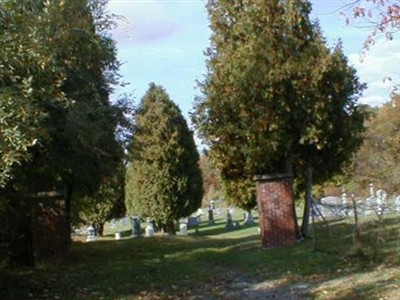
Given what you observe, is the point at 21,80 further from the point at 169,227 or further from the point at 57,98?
the point at 169,227

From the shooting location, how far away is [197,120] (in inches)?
1054

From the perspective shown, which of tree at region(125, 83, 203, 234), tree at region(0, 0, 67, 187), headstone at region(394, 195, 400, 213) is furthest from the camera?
tree at region(125, 83, 203, 234)

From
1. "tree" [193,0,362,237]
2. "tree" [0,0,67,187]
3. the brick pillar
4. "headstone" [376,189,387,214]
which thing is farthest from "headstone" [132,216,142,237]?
"tree" [0,0,67,187]

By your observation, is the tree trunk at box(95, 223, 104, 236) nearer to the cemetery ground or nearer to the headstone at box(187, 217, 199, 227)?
the headstone at box(187, 217, 199, 227)

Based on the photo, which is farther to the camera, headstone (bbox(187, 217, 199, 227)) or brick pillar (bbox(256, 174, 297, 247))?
headstone (bbox(187, 217, 199, 227))

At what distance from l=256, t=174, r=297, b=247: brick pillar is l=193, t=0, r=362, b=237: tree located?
1313mm

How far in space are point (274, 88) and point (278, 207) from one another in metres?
3.71

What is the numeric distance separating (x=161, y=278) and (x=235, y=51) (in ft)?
32.6

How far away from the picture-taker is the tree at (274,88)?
24.2m

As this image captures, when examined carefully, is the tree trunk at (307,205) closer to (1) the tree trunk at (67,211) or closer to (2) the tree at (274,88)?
(2) the tree at (274,88)

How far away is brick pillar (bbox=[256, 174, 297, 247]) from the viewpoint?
23.8 meters

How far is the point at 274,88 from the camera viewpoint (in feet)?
79.8

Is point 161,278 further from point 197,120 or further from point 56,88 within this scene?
point 197,120

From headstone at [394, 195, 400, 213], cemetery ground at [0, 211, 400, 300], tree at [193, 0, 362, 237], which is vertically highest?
tree at [193, 0, 362, 237]
